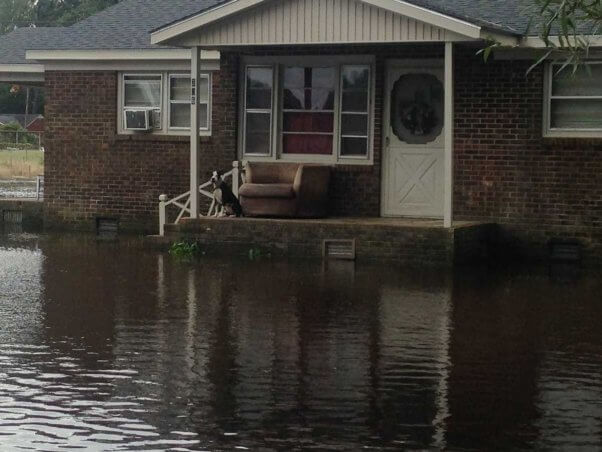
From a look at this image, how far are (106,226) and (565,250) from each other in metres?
8.21

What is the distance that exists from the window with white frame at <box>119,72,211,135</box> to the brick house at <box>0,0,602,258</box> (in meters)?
0.02

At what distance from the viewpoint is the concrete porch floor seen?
18.0 m

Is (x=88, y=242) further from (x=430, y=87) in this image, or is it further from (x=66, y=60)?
(x=430, y=87)

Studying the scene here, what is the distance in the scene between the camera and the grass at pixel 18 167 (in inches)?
1801

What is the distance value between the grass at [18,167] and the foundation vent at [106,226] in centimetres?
2129

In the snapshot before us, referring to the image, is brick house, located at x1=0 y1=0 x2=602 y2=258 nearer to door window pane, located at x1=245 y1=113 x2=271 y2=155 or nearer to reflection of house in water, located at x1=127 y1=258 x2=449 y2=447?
door window pane, located at x1=245 y1=113 x2=271 y2=155

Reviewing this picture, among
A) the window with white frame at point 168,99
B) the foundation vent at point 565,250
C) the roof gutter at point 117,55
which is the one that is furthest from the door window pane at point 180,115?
the foundation vent at point 565,250

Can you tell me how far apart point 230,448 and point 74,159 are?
53.4ft

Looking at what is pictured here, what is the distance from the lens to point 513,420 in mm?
8586

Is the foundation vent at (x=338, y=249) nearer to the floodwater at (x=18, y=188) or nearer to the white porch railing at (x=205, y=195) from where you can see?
the white porch railing at (x=205, y=195)

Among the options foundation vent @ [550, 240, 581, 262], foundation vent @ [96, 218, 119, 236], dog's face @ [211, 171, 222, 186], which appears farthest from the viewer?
foundation vent @ [96, 218, 119, 236]

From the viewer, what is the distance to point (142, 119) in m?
22.6

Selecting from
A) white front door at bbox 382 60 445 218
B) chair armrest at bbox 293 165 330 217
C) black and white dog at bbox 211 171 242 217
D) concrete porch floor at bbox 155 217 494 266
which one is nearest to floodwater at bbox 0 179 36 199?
black and white dog at bbox 211 171 242 217

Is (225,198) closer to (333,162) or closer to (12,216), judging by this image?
(333,162)
